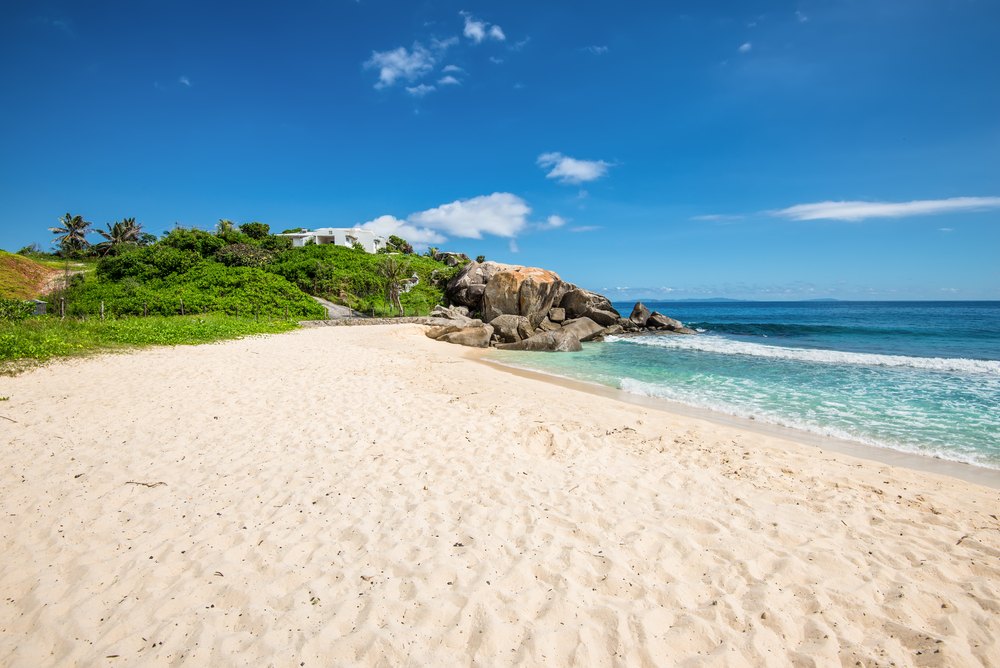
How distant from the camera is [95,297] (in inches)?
1031

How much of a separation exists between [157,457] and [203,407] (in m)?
2.40

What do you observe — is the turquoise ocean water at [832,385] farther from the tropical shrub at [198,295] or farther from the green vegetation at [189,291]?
the tropical shrub at [198,295]

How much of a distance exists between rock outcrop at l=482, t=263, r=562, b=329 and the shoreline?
16.4 m

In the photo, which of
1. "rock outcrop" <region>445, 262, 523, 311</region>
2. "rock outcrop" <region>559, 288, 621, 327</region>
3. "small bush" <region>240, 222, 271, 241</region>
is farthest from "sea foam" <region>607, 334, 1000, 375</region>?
"small bush" <region>240, 222, 271, 241</region>

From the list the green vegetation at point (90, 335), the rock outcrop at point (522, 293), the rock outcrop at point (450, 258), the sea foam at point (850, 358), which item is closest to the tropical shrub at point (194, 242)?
the green vegetation at point (90, 335)

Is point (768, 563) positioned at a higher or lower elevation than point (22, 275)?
lower

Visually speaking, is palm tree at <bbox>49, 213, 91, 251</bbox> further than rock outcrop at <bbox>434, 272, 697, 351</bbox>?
Yes

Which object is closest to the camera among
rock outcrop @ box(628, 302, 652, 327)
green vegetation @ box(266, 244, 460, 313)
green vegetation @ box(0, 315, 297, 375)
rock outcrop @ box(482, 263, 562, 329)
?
green vegetation @ box(0, 315, 297, 375)

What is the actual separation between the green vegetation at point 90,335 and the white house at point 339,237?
128 feet

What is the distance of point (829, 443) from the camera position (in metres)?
7.68

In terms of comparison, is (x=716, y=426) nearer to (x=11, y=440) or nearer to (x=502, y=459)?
(x=502, y=459)

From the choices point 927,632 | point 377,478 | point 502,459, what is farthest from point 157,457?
point 927,632

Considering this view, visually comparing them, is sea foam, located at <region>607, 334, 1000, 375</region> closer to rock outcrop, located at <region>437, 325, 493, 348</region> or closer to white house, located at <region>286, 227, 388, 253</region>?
rock outcrop, located at <region>437, 325, 493, 348</region>

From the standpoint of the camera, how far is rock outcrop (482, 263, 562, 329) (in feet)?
92.9
